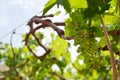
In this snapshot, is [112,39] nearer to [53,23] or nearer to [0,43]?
[53,23]

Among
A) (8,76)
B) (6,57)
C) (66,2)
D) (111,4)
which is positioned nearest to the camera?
(66,2)

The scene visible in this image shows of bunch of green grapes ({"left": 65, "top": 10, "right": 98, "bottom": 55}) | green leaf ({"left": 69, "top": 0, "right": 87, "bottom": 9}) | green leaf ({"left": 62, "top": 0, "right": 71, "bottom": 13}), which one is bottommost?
bunch of green grapes ({"left": 65, "top": 10, "right": 98, "bottom": 55})

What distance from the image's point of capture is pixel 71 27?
1.10 m

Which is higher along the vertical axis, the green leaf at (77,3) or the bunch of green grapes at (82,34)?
the green leaf at (77,3)

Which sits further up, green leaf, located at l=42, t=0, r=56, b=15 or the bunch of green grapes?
green leaf, located at l=42, t=0, r=56, b=15

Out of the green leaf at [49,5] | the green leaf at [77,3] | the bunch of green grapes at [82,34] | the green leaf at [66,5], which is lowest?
the bunch of green grapes at [82,34]

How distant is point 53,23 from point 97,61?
1.62 feet

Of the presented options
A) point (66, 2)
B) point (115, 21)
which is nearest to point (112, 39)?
point (115, 21)

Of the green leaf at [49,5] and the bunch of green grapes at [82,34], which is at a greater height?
the green leaf at [49,5]

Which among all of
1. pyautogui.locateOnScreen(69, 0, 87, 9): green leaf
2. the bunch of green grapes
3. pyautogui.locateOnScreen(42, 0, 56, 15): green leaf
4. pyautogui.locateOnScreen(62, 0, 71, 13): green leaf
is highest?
pyautogui.locateOnScreen(42, 0, 56, 15): green leaf

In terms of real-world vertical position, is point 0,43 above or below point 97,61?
above

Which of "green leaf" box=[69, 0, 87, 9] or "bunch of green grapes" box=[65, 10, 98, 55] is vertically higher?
"green leaf" box=[69, 0, 87, 9]

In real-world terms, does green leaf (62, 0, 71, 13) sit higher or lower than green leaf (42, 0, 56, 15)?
lower

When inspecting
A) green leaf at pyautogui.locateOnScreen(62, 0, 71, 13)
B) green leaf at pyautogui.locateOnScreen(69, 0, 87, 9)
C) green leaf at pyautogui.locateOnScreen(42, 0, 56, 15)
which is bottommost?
green leaf at pyautogui.locateOnScreen(62, 0, 71, 13)
